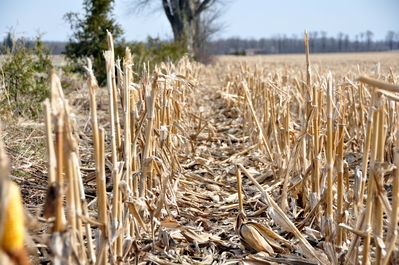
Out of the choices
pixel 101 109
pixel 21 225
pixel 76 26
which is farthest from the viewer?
pixel 76 26

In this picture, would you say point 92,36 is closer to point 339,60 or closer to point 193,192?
point 193,192

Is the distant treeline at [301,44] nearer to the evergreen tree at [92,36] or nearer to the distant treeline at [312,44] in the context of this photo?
the distant treeline at [312,44]

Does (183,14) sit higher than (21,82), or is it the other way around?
(183,14)

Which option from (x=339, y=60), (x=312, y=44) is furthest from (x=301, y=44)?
(x=339, y=60)

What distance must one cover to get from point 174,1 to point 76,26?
1289cm

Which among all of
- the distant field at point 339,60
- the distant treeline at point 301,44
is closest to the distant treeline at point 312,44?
the distant treeline at point 301,44

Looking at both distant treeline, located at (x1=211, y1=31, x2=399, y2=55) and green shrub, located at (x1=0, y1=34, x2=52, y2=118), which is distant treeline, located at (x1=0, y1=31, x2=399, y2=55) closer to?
distant treeline, located at (x1=211, y1=31, x2=399, y2=55)

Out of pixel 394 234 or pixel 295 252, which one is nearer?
pixel 394 234

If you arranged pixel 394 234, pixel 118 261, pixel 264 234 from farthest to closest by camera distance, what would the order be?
pixel 264 234
pixel 118 261
pixel 394 234

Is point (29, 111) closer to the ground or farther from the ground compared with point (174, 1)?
closer to the ground

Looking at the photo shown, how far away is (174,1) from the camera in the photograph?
20672 millimetres

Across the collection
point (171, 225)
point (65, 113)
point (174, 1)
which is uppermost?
point (174, 1)

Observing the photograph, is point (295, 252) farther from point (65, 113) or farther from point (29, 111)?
point (29, 111)

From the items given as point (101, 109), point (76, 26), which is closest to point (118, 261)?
point (101, 109)
